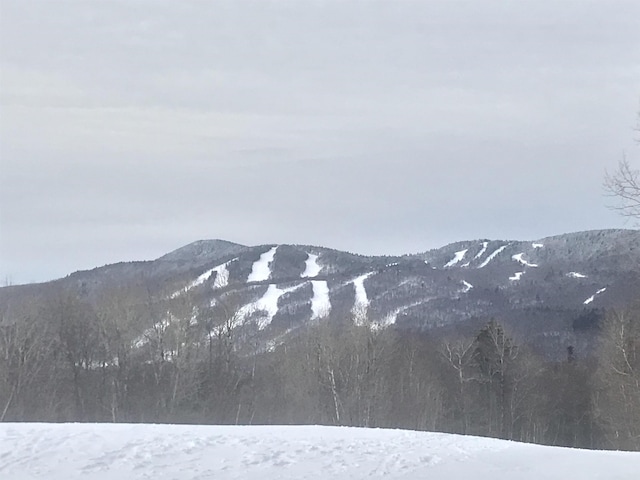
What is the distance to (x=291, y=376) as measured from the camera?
149ft

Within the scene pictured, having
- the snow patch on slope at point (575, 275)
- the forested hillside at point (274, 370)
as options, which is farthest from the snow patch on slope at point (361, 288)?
the forested hillside at point (274, 370)

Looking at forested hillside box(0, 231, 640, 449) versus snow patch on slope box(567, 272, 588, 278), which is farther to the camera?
snow patch on slope box(567, 272, 588, 278)

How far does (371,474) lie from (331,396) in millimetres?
32645

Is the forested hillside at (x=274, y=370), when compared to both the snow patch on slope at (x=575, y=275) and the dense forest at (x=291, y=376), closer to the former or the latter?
the dense forest at (x=291, y=376)

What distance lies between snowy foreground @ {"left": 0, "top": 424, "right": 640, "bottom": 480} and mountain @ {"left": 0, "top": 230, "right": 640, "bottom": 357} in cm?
2521

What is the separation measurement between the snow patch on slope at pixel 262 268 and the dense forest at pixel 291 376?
11790 centimetres

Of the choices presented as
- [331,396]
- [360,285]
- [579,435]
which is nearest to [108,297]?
[331,396]

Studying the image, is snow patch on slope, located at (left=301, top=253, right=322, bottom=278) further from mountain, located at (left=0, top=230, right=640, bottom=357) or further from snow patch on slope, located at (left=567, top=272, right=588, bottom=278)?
snow patch on slope, located at (left=567, top=272, right=588, bottom=278)

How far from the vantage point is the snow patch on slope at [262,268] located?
571 feet

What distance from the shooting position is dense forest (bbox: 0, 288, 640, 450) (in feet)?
115

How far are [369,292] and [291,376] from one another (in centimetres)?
11202

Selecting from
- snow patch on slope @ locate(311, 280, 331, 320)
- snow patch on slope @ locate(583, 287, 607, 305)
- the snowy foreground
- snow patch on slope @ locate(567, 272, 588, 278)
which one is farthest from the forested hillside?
snow patch on slope @ locate(567, 272, 588, 278)

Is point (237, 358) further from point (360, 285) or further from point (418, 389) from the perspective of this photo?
point (360, 285)

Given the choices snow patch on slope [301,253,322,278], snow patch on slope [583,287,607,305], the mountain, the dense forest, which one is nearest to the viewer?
the dense forest
